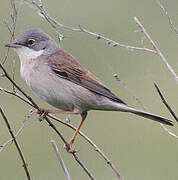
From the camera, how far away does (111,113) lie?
1209 centimetres

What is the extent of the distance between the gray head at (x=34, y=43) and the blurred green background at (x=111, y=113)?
1.03m

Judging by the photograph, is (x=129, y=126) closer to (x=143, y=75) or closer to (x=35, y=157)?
(x=143, y=75)

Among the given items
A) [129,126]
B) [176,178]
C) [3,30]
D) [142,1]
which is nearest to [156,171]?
[176,178]

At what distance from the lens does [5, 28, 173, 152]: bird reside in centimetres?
632

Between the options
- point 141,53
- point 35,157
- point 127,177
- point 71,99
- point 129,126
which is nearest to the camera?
point 71,99

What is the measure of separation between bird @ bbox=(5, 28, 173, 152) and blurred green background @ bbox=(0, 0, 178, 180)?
120 cm

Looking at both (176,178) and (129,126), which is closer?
(176,178)

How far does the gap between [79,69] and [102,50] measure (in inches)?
270

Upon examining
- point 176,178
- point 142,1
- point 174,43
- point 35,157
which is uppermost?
point 142,1

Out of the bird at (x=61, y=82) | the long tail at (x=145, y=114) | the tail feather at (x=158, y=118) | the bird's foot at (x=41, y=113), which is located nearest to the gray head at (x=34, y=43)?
the bird at (x=61, y=82)

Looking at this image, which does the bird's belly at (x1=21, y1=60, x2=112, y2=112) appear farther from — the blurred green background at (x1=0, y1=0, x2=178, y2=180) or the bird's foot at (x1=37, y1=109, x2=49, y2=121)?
the blurred green background at (x1=0, y1=0, x2=178, y2=180)

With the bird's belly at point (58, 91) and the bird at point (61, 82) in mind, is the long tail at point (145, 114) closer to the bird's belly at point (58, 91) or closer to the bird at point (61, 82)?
the bird at point (61, 82)

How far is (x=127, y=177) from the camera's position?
9422 mm

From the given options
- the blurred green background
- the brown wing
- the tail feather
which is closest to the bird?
the brown wing
